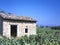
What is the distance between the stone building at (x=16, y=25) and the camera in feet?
62.0

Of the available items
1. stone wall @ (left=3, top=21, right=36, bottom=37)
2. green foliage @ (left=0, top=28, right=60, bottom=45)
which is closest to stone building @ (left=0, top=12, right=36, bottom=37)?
stone wall @ (left=3, top=21, right=36, bottom=37)

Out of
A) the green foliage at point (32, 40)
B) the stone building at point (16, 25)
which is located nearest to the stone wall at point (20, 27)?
the stone building at point (16, 25)

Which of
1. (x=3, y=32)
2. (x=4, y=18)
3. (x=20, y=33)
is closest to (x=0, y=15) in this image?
(x=4, y=18)

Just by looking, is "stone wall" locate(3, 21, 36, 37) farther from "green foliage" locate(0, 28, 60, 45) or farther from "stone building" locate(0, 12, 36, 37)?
"green foliage" locate(0, 28, 60, 45)

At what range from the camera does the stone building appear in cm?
1889

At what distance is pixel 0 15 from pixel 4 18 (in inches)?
42.4

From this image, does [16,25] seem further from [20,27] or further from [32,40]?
[32,40]

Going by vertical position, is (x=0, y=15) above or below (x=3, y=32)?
above

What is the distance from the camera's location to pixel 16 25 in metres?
19.9

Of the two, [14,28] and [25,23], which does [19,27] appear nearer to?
[25,23]

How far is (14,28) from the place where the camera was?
2216 centimetres

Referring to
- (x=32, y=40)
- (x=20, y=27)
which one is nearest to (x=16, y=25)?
(x=20, y=27)

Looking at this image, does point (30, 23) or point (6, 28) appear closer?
point (6, 28)

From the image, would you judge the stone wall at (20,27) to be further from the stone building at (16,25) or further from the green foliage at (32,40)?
the green foliage at (32,40)
